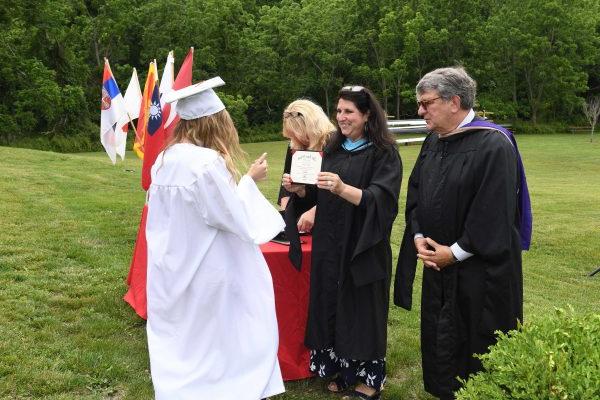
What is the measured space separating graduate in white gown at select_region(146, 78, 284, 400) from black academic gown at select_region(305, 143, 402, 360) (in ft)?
2.39

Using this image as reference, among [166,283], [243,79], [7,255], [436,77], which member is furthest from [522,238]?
[243,79]

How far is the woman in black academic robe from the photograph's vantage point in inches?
146

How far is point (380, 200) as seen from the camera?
12.0 ft

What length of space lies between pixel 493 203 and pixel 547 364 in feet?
4.21

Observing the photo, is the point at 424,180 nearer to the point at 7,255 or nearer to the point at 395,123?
the point at 7,255

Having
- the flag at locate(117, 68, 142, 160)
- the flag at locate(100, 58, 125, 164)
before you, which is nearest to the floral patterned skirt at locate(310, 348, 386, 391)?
the flag at locate(100, 58, 125, 164)

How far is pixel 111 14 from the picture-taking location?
38.4m

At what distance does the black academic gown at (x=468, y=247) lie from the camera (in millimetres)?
3168

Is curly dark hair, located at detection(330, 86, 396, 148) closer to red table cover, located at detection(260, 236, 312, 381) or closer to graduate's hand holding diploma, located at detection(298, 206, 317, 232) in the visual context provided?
graduate's hand holding diploma, located at detection(298, 206, 317, 232)

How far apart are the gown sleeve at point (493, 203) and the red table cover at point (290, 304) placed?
1.37m

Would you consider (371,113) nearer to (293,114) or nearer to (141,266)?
(293,114)

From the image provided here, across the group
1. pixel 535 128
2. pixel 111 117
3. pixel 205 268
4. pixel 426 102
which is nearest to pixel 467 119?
pixel 426 102

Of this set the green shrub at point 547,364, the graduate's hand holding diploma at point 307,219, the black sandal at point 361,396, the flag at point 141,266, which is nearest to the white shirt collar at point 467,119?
the graduate's hand holding diploma at point 307,219

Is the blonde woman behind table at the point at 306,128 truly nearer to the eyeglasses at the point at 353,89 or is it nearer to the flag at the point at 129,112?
the eyeglasses at the point at 353,89
